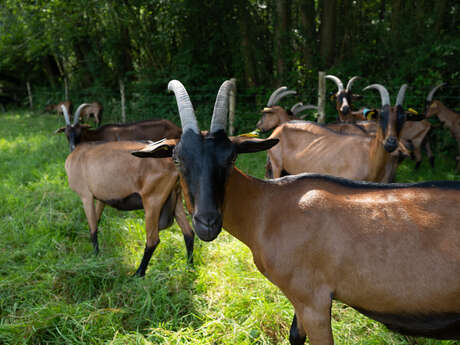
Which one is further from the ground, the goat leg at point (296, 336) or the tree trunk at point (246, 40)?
the tree trunk at point (246, 40)

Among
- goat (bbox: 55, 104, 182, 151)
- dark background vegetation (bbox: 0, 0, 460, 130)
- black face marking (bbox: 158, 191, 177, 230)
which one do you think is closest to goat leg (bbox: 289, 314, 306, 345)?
black face marking (bbox: 158, 191, 177, 230)

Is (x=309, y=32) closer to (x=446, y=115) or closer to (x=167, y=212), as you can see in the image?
(x=446, y=115)

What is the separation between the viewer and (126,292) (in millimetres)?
3236

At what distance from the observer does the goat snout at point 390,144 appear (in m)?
4.07

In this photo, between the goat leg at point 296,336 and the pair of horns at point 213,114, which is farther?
the goat leg at point 296,336

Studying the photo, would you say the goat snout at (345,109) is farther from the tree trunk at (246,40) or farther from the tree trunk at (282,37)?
the tree trunk at (246,40)

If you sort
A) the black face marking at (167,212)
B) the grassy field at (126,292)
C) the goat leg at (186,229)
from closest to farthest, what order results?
1. the grassy field at (126,292)
2. the goat leg at (186,229)
3. the black face marking at (167,212)

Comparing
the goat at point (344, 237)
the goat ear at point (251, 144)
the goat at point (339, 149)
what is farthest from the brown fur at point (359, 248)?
the goat at point (339, 149)

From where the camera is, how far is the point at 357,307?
1896 millimetres

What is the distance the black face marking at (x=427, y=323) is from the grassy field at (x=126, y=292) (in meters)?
0.84

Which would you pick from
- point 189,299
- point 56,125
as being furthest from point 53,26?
point 189,299

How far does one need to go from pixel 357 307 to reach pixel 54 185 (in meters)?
5.43

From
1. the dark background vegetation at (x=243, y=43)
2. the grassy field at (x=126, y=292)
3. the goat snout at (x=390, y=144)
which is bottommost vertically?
the grassy field at (x=126, y=292)

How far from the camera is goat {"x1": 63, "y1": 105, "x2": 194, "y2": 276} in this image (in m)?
3.73
